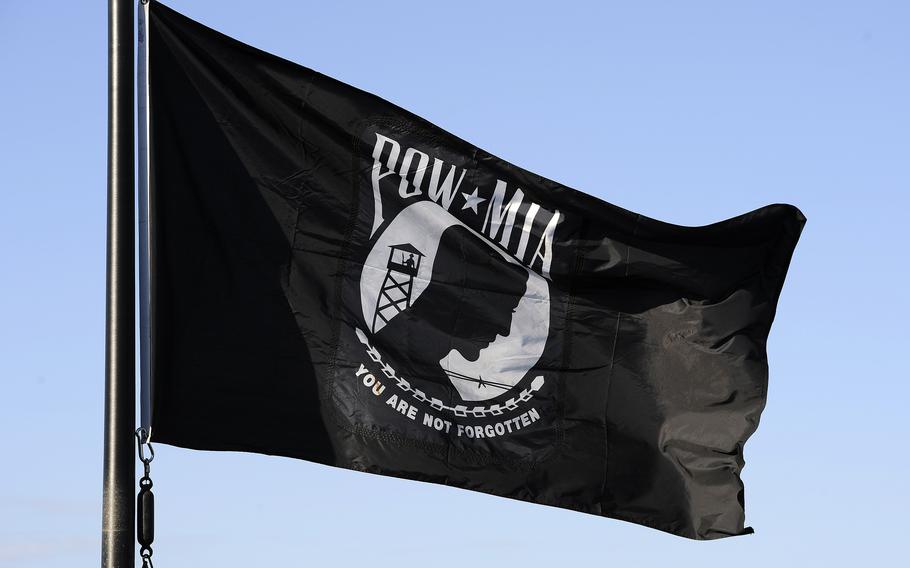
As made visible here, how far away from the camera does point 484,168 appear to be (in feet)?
36.6

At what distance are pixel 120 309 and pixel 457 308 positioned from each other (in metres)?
3.45

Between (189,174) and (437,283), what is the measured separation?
2268 millimetres

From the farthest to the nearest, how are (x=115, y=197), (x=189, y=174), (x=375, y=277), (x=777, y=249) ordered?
(x=777, y=249) → (x=375, y=277) → (x=189, y=174) → (x=115, y=197)

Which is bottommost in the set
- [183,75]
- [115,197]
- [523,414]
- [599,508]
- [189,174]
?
[599,508]

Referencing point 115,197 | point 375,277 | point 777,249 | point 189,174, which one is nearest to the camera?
point 115,197

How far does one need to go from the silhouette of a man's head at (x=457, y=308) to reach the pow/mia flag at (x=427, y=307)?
18mm

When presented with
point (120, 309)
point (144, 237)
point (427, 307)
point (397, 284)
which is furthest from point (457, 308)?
point (120, 309)

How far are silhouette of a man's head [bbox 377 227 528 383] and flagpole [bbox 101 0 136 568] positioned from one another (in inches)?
111

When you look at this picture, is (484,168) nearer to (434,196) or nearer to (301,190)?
(434,196)

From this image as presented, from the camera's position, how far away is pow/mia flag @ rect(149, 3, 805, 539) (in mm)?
9969

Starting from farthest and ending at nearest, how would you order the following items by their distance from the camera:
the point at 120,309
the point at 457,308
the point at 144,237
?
the point at 457,308 < the point at 144,237 < the point at 120,309

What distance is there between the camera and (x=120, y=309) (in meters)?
8.23

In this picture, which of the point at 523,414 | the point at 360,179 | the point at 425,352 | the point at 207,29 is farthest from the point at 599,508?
the point at 207,29

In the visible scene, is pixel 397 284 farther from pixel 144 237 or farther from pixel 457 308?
pixel 144 237
